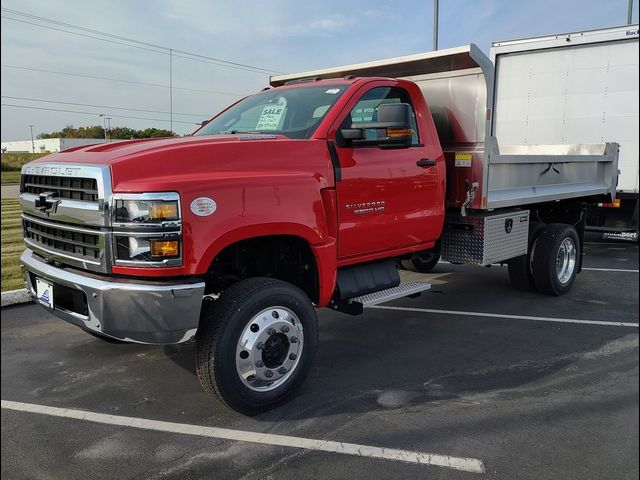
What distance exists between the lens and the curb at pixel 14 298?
622 cm

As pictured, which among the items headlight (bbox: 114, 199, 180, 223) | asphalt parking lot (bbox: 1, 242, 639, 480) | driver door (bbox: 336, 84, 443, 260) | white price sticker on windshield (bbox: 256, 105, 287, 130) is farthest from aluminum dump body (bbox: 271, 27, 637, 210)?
headlight (bbox: 114, 199, 180, 223)

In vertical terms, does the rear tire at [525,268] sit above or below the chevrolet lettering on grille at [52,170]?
below

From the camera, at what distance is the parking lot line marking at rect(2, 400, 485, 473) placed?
3.03m

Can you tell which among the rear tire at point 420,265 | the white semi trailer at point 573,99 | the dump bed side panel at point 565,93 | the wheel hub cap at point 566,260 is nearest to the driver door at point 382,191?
the wheel hub cap at point 566,260

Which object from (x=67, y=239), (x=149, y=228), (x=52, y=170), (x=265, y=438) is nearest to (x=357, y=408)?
(x=265, y=438)

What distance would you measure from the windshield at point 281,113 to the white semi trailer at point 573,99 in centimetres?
589

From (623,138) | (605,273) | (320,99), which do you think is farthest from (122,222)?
(623,138)

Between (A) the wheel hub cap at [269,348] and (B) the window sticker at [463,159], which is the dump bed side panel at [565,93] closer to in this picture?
(B) the window sticker at [463,159]

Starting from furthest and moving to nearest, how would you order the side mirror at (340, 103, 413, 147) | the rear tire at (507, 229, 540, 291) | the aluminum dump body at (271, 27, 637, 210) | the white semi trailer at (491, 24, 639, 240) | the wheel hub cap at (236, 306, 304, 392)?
the white semi trailer at (491, 24, 639, 240)
the rear tire at (507, 229, 540, 291)
the aluminum dump body at (271, 27, 637, 210)
the side mirror at (340, 103, 413, 147)
the wheel hub cap at (236, 306, 304, 392)

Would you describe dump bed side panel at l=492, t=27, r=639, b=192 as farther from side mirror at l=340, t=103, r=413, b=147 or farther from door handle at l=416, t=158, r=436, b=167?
side mirror at l=340, t=103, r=413, b=147

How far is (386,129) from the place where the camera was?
4.09 meters

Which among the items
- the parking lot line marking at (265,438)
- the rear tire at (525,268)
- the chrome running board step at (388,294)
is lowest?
the parking lot line marking at (265,438)

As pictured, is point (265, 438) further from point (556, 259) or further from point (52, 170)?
point (556, 259)

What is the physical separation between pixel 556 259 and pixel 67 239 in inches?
215
